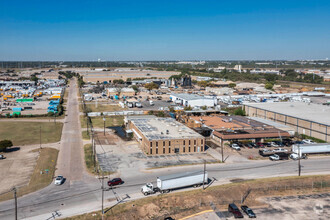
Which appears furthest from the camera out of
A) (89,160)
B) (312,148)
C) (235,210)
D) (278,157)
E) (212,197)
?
(312,148)

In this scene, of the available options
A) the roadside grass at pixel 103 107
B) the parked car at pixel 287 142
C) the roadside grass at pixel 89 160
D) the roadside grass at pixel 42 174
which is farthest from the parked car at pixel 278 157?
the roadside grass at pixel 103 107

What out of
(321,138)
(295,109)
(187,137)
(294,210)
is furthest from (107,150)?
(295,109)

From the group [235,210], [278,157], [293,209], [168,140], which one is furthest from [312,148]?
[235,210]

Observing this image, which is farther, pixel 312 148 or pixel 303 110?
pixel 303 110

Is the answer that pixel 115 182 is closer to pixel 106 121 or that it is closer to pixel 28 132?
pixel 28 132

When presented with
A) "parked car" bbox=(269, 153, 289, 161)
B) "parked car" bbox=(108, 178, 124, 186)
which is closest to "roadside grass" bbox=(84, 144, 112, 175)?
"parked car" bbox=(108, 178, 124, 186)

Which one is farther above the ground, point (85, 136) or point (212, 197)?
point (85, 136)
